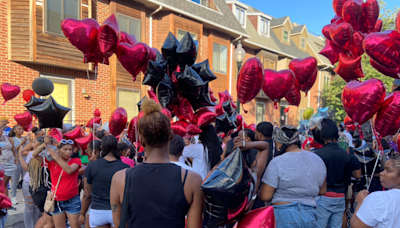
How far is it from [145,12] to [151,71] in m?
10.0

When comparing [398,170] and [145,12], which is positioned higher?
[145,12]

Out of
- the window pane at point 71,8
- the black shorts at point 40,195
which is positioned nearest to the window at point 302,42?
the window pane at point 71,8

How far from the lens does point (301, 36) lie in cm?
2412

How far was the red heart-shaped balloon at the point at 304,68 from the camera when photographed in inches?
172

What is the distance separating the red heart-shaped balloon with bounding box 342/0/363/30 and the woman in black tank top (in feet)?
12.4

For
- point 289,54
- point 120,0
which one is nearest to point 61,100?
point 120,0

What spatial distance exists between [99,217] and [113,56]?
889 centimetres

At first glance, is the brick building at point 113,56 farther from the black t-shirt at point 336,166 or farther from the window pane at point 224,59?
the black t-shirt at point 336,166

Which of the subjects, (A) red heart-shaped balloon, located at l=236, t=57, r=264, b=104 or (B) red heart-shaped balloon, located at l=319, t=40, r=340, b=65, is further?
(B) red heart-shaped balloon, located at l=319, t=40, r=340, b=65

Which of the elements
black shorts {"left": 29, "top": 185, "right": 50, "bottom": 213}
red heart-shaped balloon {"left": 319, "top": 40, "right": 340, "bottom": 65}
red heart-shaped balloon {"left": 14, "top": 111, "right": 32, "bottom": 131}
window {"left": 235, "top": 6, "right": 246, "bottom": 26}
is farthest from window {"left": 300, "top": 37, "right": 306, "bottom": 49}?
black shorts {"left": 29, "top": 185, "right": 50, "bottom": 213}

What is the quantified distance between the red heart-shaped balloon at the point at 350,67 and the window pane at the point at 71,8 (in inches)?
355

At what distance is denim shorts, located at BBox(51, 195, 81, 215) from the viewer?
11.5ft

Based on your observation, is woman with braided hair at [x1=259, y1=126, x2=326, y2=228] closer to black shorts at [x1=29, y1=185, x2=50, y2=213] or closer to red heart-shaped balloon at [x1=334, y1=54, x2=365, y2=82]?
red heart-shaped balloon at [x1=334, y1=54, x2=365, y2=82]

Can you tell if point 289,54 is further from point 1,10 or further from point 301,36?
point 1,10
